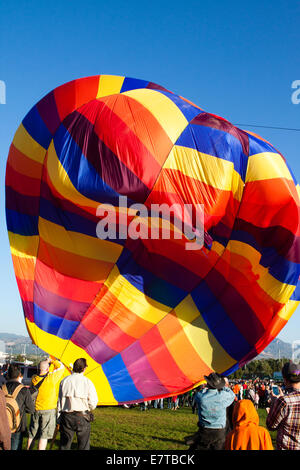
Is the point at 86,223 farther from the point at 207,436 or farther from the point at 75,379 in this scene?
the point at 207,436

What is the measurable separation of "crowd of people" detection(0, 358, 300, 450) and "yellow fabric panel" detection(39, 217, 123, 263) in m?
2.15

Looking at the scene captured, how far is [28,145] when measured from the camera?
830 centimetres

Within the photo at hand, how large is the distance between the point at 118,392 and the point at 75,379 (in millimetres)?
3467

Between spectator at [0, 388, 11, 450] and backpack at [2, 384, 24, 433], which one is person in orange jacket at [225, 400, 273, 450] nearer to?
spectator at [0, 388, 11, 450]

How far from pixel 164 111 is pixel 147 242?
90.5 inches

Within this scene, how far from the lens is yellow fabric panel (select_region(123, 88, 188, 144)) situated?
24.4ft

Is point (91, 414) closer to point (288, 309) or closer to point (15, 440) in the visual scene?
point (15, 440)

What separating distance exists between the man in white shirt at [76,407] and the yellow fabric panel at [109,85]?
513cm

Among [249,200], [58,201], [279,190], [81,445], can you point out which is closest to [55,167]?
[58,201]

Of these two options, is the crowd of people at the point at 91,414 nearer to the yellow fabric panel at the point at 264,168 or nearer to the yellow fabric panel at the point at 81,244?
the yellow fabric panel at the point at 81,244

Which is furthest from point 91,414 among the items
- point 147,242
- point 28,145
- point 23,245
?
point 28,145

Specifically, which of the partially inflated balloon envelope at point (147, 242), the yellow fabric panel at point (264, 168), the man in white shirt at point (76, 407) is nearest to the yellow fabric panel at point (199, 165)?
the partially inflated balloon envelope at point (147, 242)

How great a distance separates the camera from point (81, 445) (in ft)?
15.5

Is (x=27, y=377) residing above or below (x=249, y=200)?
below
